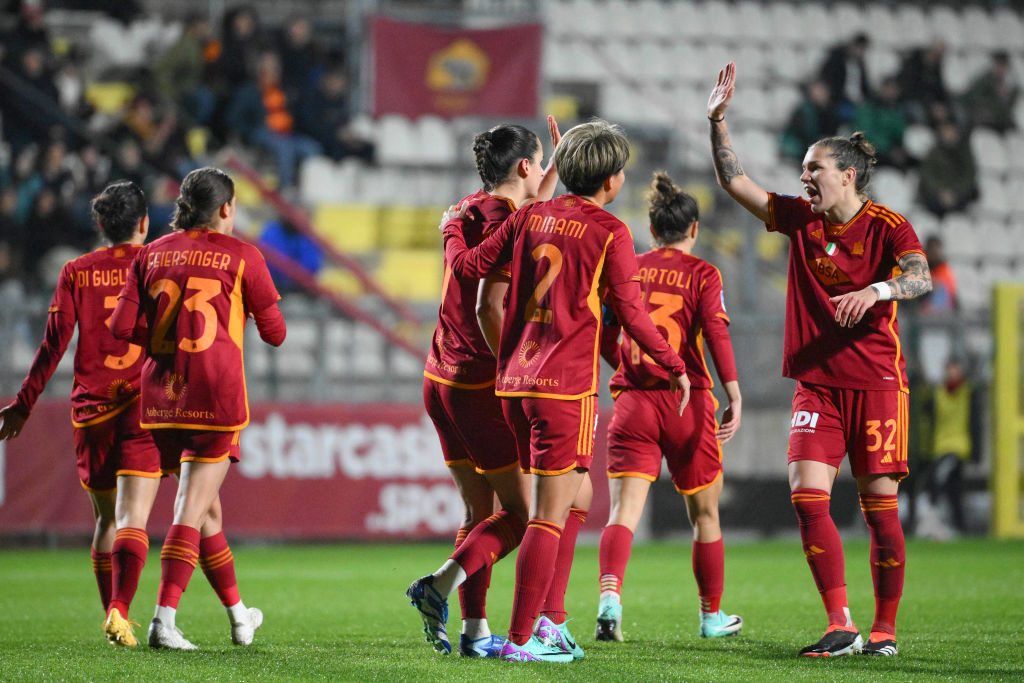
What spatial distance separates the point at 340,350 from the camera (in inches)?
472

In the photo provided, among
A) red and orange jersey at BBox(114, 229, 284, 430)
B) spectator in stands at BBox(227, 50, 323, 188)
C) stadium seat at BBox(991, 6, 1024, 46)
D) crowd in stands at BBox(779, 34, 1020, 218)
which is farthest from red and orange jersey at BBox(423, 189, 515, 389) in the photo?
stadium seat at BBox(991, 6, 1024, 46)

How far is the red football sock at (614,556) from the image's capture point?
5.83 m

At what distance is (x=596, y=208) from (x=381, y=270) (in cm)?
983

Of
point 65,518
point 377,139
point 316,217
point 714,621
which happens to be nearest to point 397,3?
point 377,139

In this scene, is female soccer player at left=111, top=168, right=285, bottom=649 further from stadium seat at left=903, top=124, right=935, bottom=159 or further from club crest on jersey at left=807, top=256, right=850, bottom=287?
stadium seat at left=903, top=124, right=935, bottom=159

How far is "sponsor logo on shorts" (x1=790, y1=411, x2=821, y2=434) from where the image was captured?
530cm

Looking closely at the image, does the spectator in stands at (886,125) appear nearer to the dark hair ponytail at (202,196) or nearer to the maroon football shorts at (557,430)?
the dark hair ponytail at (202,196)

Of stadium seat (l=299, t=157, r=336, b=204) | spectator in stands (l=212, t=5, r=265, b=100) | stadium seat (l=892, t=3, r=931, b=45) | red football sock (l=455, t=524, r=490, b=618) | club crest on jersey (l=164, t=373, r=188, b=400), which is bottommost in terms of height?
red football sock (l=455, t=524, r=490, b=618)

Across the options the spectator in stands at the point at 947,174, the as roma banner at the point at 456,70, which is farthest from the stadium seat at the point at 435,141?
the spectator in stands at the point at 947,174

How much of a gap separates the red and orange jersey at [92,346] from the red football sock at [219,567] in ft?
2.56

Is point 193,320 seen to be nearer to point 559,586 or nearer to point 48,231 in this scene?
point 559,586

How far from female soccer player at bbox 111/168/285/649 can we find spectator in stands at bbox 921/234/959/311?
10.2 m

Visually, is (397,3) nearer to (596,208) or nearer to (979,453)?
(979,453)

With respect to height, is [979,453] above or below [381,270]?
below
